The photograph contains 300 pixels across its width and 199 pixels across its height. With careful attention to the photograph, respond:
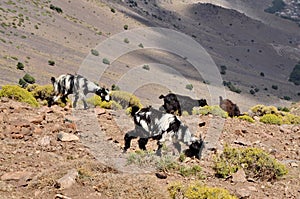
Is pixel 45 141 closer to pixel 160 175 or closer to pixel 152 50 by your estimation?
pixel 160 175

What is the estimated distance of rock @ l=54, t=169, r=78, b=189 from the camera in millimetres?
Result: 8562

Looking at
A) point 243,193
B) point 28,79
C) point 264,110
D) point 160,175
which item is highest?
point 243,193

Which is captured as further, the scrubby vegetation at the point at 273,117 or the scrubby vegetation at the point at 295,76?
the scrubby vegetation at the point at 295,76

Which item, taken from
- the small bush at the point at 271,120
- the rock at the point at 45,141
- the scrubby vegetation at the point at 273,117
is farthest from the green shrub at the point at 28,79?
the rock at the point at 45,141

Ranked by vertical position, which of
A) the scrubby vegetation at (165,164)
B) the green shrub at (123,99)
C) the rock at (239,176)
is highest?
the rock at (239,176)

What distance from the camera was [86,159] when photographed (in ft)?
35.8

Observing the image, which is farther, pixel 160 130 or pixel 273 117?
pixel 273 117

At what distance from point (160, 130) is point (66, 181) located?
4268mm

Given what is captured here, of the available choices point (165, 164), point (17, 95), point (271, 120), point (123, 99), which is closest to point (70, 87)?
point (17, 95)

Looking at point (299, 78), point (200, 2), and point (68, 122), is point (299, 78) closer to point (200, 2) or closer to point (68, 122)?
point (200, 2)

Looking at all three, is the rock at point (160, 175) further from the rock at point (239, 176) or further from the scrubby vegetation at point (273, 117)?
the scrubby vegetation at point (273, 117)

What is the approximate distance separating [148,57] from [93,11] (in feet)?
79.9

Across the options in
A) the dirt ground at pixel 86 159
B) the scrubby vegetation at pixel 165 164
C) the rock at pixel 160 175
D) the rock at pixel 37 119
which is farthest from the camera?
the rock at pixel 37 119

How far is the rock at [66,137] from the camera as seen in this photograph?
40.4ft
